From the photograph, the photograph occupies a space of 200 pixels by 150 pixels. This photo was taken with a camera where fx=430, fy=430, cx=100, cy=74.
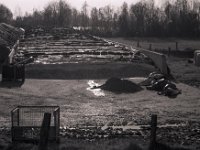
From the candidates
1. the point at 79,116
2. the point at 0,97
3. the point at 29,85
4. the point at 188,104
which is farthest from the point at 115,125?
the point at 29,85

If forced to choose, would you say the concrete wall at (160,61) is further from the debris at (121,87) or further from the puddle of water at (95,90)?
the debris at (121,87)

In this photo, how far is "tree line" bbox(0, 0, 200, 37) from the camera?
279ft

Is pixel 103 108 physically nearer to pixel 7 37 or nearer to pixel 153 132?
pixel 153 132

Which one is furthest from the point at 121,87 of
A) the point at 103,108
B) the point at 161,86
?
the point at 103,108

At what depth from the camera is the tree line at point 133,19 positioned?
279 feet

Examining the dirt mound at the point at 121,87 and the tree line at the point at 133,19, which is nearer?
the dirt mound at the point at 121,87

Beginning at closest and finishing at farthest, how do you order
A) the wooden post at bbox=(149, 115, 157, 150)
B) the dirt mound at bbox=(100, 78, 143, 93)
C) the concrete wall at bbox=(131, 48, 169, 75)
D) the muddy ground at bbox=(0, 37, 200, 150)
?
the wooden post at bbox=(149, 115, 157, 150)
the muddy ground at bbox=(0, 37, 200, 150)
the dirt mound at bbox=(100, 78, 143, 93)
the concrete wall at bbox=(131, 48, 169, 75)

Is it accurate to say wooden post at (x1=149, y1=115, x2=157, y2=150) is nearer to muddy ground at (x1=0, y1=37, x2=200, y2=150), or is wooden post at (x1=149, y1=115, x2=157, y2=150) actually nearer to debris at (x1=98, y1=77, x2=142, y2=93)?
muddy ground at (x1=0, y1=37, x2=200, y2=150)

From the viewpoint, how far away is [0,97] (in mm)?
19500

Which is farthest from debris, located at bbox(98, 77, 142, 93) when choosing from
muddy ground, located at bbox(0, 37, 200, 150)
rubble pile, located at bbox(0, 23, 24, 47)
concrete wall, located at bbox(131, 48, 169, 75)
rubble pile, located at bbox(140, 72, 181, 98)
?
rubble pile, located at bbox(0, 23, 24, 47)

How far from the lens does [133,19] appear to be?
9906 centimetres

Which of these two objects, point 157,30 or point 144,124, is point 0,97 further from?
point 157,30

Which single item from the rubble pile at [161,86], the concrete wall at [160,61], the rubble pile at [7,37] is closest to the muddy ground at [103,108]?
the rubble pile at [161,86]

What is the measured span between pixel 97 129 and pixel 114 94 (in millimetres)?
8391
